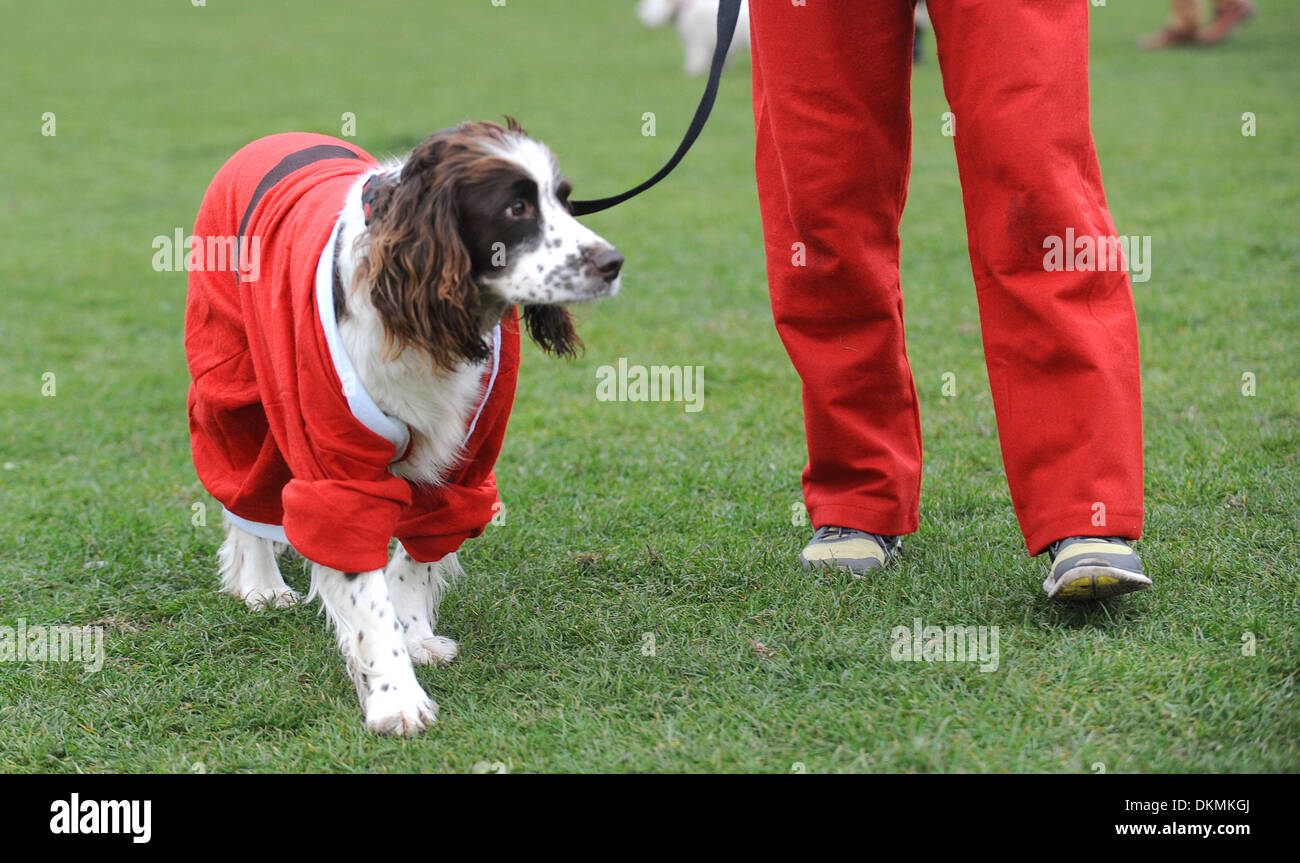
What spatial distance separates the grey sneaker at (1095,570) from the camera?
3146 mm

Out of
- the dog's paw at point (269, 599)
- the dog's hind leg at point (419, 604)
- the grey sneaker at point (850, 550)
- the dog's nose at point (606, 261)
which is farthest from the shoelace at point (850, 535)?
the dog's paw at point (269, 599)

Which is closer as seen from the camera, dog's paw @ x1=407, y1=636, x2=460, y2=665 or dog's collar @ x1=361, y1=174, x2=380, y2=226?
dog's collar @ x1=361, y1=174, x2=380, y2=226

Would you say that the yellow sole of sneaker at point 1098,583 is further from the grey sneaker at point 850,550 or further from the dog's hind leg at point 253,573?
the dog's hind leg at point 253,573

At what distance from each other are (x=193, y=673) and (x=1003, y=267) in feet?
7.85

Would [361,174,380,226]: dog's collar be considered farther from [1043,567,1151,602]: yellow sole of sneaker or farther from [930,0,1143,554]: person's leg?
[1043,567,1151,602]: yellow sole of sneaker

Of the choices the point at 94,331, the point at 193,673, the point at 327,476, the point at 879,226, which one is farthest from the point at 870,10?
the point at 94,331

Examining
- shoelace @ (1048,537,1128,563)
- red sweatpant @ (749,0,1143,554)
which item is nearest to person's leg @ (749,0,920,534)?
red sweatpant @ (749,0,1143,554)

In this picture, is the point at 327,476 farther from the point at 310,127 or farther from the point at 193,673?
the point at 310,127

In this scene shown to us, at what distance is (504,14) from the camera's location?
24.0 metres

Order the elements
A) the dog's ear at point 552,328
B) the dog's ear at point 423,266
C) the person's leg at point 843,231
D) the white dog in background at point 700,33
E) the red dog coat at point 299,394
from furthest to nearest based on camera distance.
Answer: the white dog in background at point 700,33 → the person's leg at point 843,231 → the dog's ear at point 552,328 → the red dog coat at point 299,394 → the dog's ear at point 423,266

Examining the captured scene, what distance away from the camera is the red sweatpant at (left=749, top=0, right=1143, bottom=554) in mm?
3170
